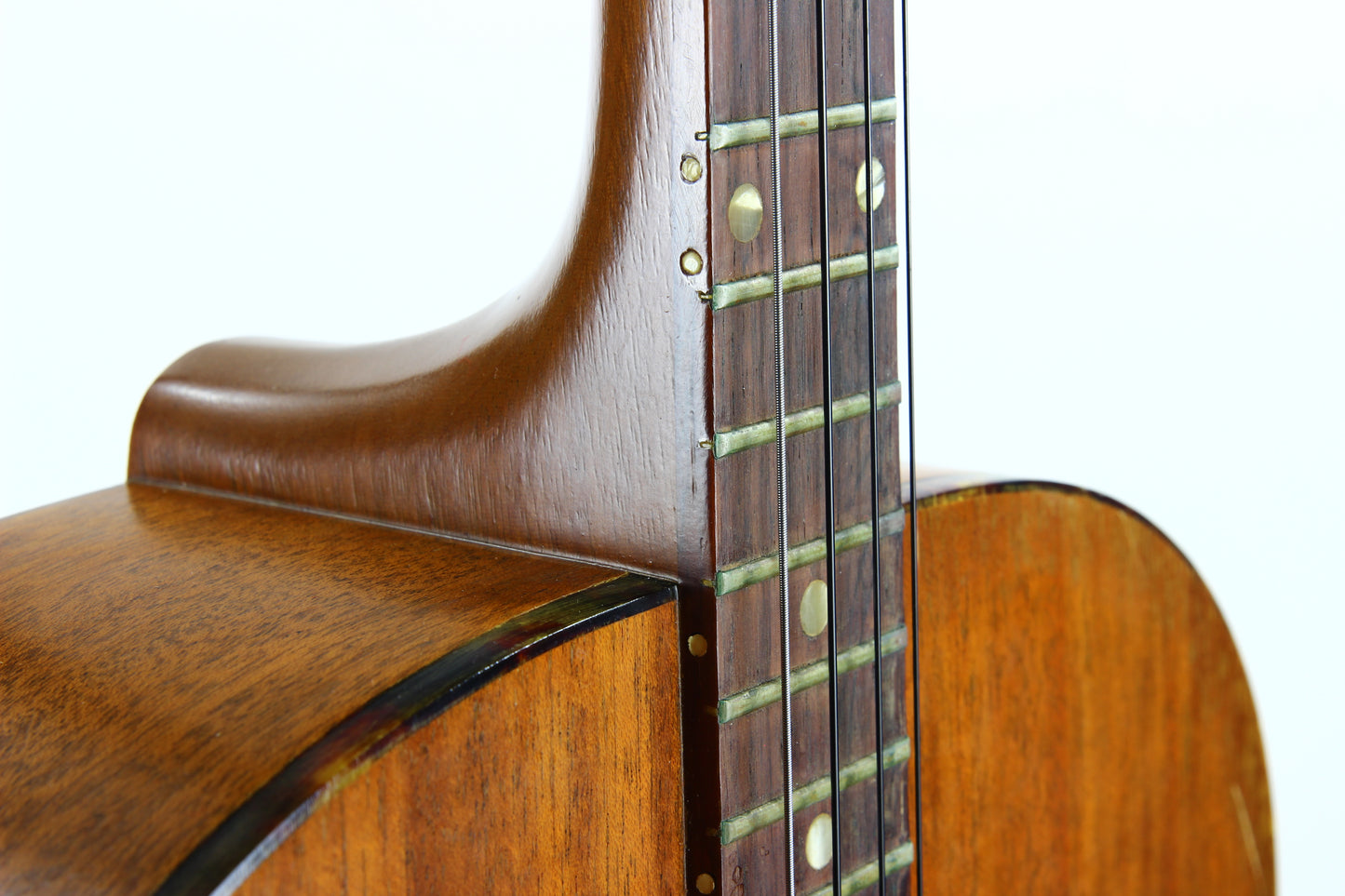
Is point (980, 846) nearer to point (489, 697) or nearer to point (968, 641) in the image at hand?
point (968, 641)

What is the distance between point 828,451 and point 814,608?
86mm

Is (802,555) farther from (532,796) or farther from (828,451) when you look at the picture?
(532,796)

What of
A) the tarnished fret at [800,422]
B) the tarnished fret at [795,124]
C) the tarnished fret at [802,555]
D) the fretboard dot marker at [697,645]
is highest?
the tarnished fret at [795,124]

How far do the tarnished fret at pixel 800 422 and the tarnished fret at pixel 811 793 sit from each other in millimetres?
182

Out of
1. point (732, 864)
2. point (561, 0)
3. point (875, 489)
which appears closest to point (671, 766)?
point (732, 864)

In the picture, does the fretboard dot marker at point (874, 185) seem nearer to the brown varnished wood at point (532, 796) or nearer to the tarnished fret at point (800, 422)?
the tarnished fret at point (800, 422)

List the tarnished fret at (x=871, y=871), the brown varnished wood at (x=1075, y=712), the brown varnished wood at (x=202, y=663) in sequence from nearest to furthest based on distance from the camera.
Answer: the brown varnished wood at (x=202, y=663) < the tarnished fret at (x=871, y=871) < the brown varnished wood at (x=1075, y=712)

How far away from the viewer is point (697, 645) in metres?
0.75

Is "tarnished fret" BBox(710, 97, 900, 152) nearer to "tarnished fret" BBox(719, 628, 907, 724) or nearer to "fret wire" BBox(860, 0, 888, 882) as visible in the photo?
"fret wire" BBox(860, 0, 888, 882)

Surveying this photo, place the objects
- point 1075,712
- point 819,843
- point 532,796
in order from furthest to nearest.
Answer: point 1075,712
point 819,843
point 532,796

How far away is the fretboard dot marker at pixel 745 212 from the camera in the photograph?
719 mm

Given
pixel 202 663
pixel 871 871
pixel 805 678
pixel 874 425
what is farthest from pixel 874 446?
pixel 202 663

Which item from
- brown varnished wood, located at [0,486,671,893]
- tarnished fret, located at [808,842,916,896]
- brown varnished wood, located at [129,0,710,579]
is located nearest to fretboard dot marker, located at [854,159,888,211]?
brown varnished wood, located at [129,0,710,579]

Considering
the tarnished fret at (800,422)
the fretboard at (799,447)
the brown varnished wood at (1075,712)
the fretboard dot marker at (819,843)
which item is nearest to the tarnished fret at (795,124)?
the fretboard at (799,447)
